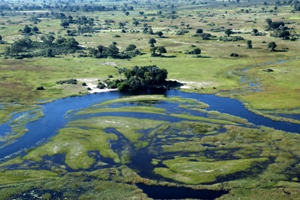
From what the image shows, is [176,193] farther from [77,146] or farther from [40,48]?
[40,48]

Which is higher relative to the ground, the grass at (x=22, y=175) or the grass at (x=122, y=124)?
the grass at (x=122, y=124)

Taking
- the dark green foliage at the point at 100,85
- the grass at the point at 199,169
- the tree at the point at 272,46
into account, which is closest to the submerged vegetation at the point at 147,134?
the dark green foliage at the point at 100,85

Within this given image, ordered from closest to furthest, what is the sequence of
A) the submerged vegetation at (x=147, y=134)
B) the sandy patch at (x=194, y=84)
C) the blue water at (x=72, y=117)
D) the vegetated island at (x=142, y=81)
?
the submerged vegetation at (x=147, y=134) < the blue water at (x=72, y=117) < the vegetated island at (x=142, y=81) < the sandy patch at (x=194, y=84)

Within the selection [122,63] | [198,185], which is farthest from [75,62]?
[198,185]

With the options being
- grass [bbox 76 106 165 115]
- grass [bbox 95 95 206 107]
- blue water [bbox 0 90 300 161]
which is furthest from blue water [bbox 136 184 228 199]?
grass [bbox 95 95 206 107]

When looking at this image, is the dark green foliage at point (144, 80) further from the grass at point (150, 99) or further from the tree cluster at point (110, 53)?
the tree cluster at point (110, 53)

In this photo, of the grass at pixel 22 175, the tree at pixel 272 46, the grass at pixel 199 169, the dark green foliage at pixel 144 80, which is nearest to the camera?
the grass at pixel 199 169

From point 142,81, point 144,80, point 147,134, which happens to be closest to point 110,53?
point 144,80
